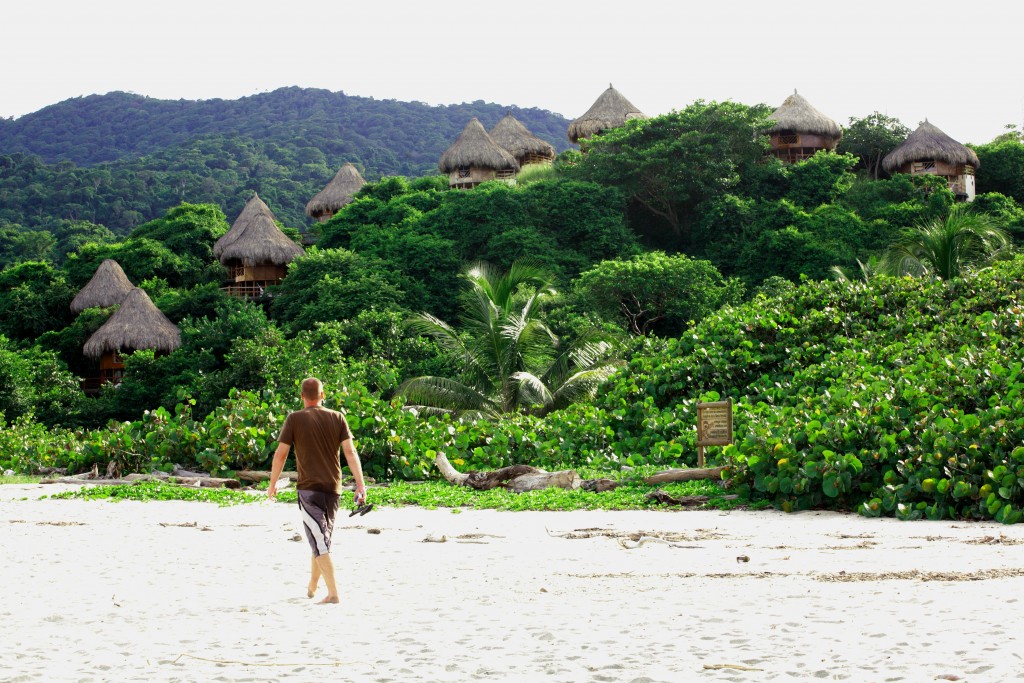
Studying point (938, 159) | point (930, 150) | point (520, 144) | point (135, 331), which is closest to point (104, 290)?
point (135, 331)

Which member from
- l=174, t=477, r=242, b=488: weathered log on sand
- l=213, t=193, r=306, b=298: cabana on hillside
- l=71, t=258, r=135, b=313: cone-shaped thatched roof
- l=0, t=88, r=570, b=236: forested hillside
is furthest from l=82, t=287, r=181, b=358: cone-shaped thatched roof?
l=0, t=88, r=570, b=236: forested hillside

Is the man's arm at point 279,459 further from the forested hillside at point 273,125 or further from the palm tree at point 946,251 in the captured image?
the forested hillside at point 273,125

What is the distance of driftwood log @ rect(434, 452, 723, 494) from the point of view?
10531 mm

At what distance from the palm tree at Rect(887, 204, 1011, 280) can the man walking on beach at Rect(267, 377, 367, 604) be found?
53.8ft

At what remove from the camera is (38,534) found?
25.4 feet

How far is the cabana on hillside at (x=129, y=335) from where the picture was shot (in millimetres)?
30062

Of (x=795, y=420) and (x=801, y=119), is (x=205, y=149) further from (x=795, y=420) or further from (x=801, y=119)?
(x=795, y=420)

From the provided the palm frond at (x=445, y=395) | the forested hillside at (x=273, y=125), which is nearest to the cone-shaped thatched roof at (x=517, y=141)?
the palm frond at (x=445, y=395)

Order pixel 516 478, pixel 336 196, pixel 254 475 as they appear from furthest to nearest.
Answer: pixel 336 196
pixel 254 475
pixel 516 478

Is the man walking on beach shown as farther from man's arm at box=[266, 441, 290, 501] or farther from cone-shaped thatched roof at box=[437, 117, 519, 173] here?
cone-shaped thatched roof at box=[437, 117, 519, 173]

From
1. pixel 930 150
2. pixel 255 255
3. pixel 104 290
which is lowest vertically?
pixel 104 290

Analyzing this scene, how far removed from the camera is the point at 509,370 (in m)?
17.5

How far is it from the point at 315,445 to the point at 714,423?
6.43 m

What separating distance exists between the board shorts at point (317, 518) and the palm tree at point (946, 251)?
16487 millimetres
